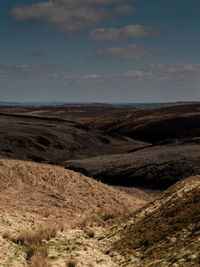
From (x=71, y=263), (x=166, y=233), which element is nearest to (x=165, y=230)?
(x=166, y=233)

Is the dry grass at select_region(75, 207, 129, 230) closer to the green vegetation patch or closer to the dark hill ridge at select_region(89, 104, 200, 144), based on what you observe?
the green vegetation patch

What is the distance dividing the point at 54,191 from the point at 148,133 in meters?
97.9

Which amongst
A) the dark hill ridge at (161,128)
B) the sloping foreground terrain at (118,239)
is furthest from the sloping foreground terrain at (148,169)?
the dark hill ridge at (161,128)

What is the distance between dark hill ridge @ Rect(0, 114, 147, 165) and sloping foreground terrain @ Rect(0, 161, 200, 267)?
4563 centimetres

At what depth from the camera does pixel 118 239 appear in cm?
1376

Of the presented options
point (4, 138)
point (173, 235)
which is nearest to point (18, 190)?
point (173, 235)

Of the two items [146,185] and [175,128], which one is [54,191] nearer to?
[146,185]

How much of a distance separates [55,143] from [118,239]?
70413mm

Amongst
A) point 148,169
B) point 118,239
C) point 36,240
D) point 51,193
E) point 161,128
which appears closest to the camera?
point 36,240

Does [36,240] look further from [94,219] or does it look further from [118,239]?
[94,219]

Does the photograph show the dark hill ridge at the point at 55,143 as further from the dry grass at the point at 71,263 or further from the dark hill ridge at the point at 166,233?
the dry grass at the point at 71,263

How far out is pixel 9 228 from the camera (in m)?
14.0

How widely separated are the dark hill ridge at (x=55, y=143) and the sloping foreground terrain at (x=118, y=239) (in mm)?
45630

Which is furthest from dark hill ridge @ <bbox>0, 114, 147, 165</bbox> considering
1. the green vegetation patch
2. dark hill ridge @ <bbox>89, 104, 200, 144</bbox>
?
the green vegetation patch
